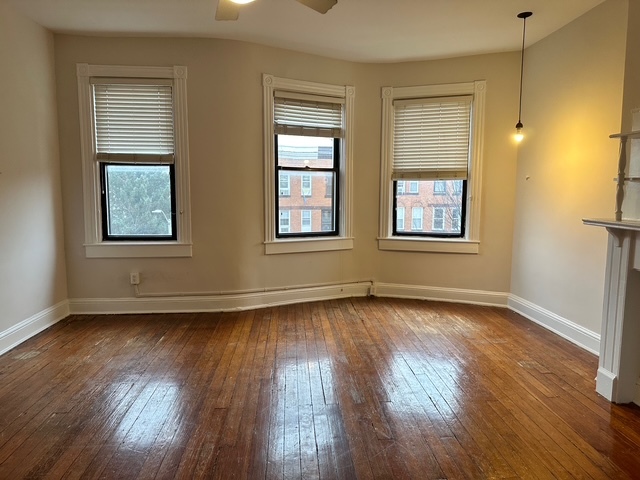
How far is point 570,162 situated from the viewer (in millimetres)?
3514

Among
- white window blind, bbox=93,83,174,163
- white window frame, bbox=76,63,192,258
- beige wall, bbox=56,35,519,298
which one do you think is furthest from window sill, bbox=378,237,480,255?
white window blind, bbox=93,83,174,163

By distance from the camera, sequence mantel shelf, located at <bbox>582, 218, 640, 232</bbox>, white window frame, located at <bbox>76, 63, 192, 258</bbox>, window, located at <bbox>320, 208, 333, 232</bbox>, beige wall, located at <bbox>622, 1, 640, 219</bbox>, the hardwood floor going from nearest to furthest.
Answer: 1. the hardwood floor
2. mantel shelf, located at <bbox>582, 218, 640, 232</bbox>
3. beige wall, located at <bbox>622, 1, 640, 219</bbox>
4. white window frame, located at <bbox>76, 63, 192, 258</bbox>
5. window, located at <bbox>320, 208, 333, 232</bbox>

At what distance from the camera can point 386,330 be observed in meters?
3.74

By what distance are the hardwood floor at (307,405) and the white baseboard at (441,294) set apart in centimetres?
80

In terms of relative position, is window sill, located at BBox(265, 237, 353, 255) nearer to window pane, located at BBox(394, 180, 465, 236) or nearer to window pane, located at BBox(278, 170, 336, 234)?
window pane, located at BBox(278, 170, 336, 234)

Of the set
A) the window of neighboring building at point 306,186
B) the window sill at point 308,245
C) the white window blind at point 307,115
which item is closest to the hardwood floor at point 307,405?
the window sill at point 308,245

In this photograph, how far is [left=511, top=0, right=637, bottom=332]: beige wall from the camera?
3.10 m

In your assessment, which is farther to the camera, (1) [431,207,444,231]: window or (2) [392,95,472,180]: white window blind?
(1) [431,207,444,231]: window

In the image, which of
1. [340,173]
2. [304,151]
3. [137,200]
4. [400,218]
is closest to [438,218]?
[400,218]

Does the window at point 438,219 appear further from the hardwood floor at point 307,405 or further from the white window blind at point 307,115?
the white window blind at point 307,115

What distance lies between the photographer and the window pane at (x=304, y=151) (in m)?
4.48

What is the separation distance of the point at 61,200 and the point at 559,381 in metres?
4.70

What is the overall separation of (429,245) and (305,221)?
4.97ft

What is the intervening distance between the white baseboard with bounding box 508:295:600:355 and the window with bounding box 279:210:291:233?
2.67m
